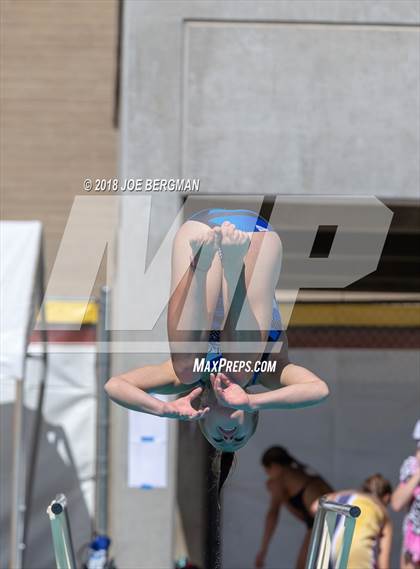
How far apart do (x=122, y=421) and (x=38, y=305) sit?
140cm

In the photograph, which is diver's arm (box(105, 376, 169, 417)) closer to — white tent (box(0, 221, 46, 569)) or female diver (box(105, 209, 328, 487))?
female diver (box(105, 209, 328, 487))

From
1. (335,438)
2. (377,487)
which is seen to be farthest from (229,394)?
(335,438)

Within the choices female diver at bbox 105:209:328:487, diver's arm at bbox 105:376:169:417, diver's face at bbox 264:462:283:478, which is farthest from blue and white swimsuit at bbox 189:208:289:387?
diver's face at bbox 264:462:283:478

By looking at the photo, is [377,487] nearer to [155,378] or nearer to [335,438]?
[335,438]

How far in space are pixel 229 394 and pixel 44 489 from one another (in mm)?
4918

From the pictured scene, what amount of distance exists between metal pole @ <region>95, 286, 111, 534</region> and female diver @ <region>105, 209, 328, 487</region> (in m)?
3.48

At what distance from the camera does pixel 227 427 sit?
3.80 metres

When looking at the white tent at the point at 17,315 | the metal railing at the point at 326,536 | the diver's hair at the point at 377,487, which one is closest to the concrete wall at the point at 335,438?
the diver's hair at the point at 377,487

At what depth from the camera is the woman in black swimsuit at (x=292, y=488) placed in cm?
767

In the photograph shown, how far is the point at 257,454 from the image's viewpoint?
8359 millimetres

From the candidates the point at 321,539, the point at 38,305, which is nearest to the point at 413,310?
the point at 38,305

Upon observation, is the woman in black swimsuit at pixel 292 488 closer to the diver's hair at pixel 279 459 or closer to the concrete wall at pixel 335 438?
the diver's hair at pixel 279 459

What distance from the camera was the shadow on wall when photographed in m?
8.09

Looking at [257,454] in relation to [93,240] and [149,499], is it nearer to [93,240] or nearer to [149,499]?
[149,499]
